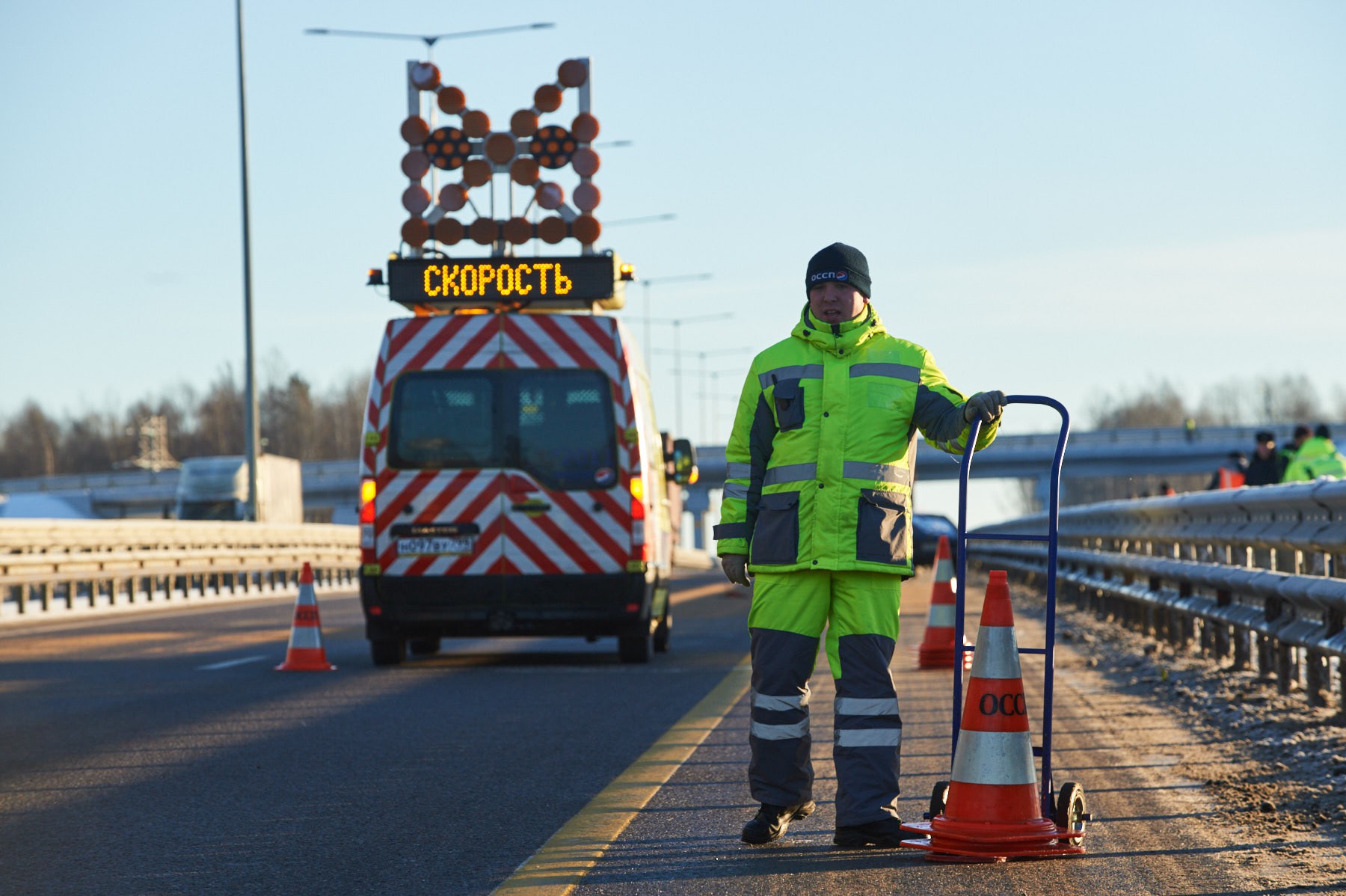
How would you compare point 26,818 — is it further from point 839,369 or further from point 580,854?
point 839,369

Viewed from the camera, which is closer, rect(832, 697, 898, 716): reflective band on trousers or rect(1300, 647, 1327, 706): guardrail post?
rect(832, 697, 898, 716): reflective band on trousers

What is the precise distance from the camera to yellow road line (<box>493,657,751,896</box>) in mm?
5238

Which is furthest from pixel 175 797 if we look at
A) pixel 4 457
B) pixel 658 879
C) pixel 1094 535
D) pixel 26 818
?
pixel 4 457

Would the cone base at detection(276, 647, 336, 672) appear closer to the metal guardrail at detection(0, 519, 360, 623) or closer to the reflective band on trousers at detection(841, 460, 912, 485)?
the metal guardrail at detection(0, 519, 360, 623)

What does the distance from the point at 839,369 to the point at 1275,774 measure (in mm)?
2593

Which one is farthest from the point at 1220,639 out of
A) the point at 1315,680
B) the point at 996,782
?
the point at 996,782

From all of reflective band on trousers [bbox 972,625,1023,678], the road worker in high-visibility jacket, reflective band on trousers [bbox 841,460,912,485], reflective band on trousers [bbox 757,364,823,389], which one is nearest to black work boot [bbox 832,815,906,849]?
the road worker in high-visibility jacket

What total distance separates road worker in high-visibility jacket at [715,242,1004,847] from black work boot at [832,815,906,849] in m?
0.01

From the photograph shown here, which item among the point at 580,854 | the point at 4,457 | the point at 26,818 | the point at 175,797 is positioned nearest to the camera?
the point at 580,854

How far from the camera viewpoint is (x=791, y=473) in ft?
19.4

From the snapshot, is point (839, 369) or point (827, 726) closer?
point (839, 369)

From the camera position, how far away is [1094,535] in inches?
646

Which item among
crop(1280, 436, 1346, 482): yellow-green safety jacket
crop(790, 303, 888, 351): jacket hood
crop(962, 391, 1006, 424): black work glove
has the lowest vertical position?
crop(1280, 436, 1346, 482): yellow-green safety jacket

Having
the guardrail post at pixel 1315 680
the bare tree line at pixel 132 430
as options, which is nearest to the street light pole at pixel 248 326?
the guardrail post at pixel 1315 680
